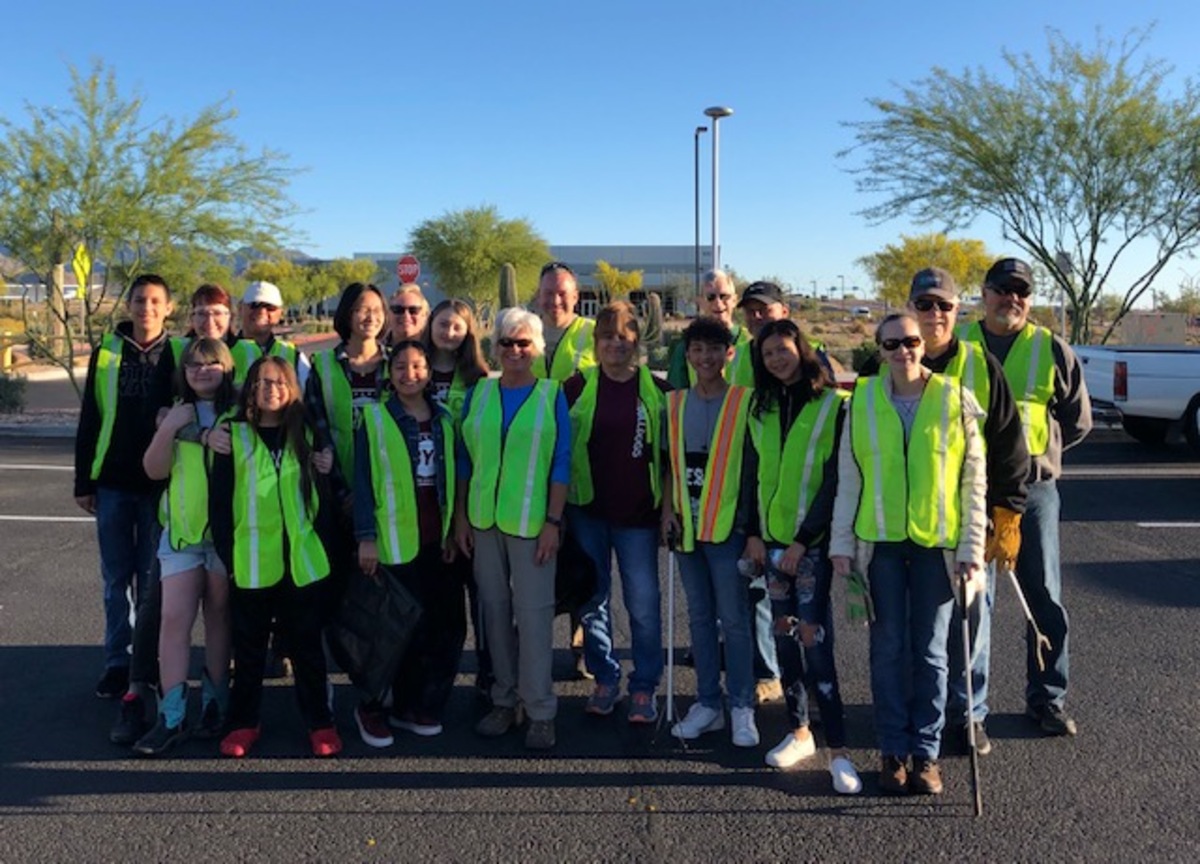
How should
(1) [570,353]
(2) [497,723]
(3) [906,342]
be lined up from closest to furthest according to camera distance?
(3) [906,342], (2) [497,723], (1) [570,353]

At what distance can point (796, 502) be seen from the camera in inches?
154

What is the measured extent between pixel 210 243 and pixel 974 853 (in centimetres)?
1654

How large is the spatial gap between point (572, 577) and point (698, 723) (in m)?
0.84

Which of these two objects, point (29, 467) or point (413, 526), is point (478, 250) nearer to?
point (29, 467)

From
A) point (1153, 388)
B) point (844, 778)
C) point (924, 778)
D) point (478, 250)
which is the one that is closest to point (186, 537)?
point (844, 778)

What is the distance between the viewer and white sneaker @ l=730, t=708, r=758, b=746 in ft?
13.7

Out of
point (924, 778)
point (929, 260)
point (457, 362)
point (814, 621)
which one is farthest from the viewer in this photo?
point (929, 260)

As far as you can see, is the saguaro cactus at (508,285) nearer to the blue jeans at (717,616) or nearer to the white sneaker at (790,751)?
the blue jeans at (717,616)

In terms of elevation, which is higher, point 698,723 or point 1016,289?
point 1016,289

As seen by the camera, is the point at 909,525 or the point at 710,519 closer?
the point at 909,525

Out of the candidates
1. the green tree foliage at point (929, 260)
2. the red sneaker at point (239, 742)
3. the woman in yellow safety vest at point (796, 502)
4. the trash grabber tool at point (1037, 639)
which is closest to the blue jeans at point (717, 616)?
the woman in yellow safety vest at point (796, 502)

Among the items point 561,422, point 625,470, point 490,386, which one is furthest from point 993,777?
point 490,386

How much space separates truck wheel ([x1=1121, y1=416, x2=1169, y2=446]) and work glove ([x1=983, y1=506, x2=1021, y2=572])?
9.77 metres

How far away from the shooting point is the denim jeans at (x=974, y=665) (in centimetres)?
406
